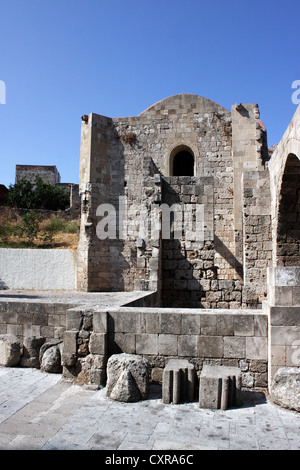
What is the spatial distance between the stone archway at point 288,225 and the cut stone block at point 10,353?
562 centimetres

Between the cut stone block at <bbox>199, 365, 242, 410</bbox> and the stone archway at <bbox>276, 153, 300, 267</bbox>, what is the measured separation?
469cm

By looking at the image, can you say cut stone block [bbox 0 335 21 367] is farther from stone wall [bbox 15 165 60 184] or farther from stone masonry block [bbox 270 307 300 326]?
stone wall [bbox 15 165 60 184]

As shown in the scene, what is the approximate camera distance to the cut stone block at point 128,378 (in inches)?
166

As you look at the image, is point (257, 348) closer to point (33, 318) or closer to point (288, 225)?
point (33, 318)

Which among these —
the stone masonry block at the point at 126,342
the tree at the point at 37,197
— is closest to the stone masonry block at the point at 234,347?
the stone masonry block at the point at 126,342

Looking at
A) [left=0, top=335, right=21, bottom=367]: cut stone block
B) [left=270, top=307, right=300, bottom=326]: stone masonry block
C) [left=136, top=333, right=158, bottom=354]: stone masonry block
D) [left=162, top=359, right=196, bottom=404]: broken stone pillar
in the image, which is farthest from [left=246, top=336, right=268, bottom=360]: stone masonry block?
[left=0, top=335, right=21, bottom=367]: cut stone block

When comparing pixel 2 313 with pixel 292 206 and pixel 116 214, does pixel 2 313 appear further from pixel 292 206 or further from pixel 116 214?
pixel 116 214

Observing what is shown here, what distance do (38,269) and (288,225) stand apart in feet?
34.9

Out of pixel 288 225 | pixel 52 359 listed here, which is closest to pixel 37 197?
pixel 288 225

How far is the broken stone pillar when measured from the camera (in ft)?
13.6

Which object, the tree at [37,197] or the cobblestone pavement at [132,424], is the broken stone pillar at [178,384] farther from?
the tree at [37,197]

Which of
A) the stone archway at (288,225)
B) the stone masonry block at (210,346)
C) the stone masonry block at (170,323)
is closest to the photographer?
the stone masonry block at (210,346)

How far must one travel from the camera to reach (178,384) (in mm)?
4148
